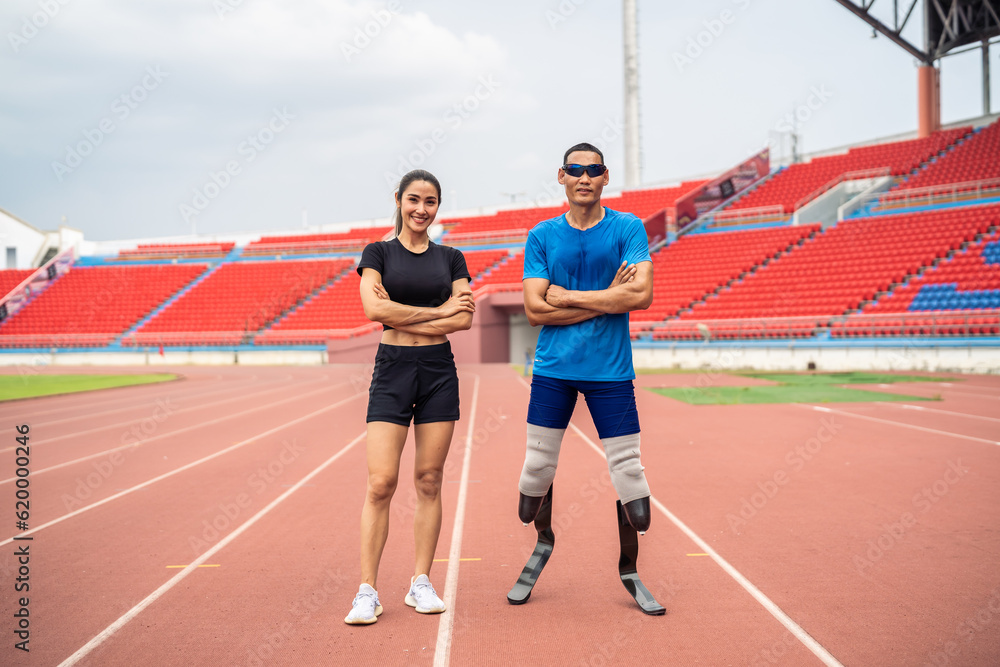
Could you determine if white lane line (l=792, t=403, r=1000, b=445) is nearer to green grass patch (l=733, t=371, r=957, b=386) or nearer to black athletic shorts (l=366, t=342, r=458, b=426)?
green grass patch (l=733, t=371, r=957, b=386)

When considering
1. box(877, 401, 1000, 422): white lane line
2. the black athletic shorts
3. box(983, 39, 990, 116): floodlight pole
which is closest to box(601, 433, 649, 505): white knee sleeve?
the black athletic shorts

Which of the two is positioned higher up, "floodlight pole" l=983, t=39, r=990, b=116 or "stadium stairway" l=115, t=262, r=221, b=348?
"floodlight pole" l=983, t=39, r=990, b=116

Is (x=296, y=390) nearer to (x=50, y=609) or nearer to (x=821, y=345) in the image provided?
(x=50, y=609)

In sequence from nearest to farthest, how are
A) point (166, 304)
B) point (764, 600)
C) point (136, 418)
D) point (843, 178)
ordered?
point (764, 600), point (136, 418), point (843, 178), point (166, 304)

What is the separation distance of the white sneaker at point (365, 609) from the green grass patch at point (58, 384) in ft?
47.4

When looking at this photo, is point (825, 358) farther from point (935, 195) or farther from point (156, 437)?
point (156, 437)

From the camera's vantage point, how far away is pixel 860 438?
8.40 m

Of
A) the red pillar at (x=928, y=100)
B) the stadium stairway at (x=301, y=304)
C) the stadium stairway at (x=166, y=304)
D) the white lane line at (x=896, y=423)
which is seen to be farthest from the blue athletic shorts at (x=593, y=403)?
the red pillar at (x=928, y=100)

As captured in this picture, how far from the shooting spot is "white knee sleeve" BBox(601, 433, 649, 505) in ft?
11.0

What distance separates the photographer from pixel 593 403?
3398 mm

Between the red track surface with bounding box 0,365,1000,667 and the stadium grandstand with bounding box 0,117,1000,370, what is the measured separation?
13210mm

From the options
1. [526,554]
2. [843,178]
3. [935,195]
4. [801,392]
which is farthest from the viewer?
[843,178]

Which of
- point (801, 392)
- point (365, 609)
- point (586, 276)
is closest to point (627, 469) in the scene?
point (586, 276)

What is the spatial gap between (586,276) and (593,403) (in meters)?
0.62
